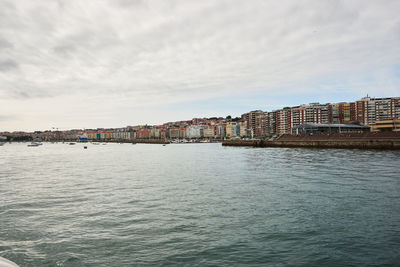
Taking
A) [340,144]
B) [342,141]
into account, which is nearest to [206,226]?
[340,144]

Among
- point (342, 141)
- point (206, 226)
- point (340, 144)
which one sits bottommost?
point (206, 226)

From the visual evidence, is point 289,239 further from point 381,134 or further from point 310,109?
point 310,109

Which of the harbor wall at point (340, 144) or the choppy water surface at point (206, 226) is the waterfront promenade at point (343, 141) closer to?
the harbor wall at point (340, 144)

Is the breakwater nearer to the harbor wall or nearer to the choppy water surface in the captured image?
the harbor wall

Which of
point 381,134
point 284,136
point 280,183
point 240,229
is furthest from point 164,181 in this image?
point 284,136

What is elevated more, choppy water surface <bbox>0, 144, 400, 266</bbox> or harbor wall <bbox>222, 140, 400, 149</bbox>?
harbor wall <bbox>222, 140, 400, 149</bbox>

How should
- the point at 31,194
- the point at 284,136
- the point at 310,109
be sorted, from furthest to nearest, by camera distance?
1. the point at 310,109
2. the point at 284,136
3. the point at 31,194

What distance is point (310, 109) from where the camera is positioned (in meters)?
155

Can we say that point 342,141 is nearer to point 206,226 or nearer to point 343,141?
point 343,141

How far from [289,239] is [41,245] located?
304 inches

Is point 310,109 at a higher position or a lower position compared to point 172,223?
higher

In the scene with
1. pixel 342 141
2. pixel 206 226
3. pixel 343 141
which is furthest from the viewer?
pixel 342 141

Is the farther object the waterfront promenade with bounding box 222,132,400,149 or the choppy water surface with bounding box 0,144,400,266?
the waterfront promenade with bounding box 222,132,400,149

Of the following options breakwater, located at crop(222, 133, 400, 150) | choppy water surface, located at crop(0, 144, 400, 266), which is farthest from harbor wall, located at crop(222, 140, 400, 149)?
choppy water surface, located at crop(0, 144, 400, 266)
